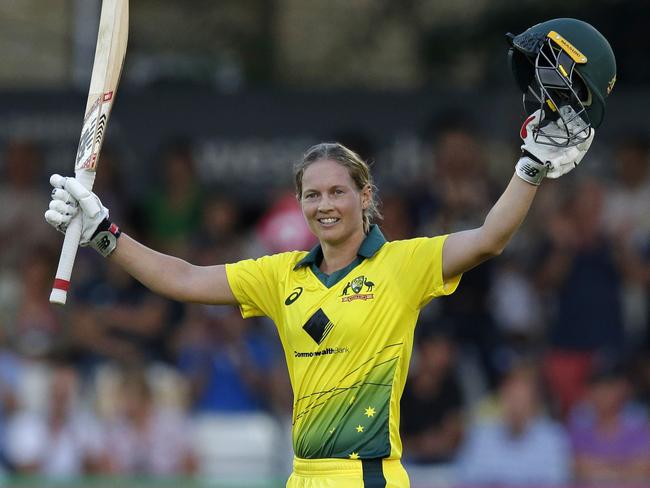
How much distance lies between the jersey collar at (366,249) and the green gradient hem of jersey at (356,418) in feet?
1.21

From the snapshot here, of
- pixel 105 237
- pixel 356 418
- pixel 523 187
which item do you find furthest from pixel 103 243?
pixel 523 187

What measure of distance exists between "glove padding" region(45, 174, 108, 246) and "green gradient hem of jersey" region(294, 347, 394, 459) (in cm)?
104

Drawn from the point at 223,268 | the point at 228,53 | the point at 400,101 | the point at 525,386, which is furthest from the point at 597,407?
the point at 228,53

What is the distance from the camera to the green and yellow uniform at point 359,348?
464 cm

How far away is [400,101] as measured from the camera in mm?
10680

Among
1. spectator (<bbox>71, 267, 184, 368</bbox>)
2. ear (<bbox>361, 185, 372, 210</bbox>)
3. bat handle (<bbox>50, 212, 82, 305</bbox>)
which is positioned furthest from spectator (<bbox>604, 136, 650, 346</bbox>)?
bat handle (<bbox>50, 212, 82, 305</bbox>)

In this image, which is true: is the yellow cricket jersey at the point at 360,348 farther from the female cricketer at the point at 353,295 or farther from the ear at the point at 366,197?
the ear at the point at 366,197

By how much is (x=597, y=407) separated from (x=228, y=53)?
7243 mm

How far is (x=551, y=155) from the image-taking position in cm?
450

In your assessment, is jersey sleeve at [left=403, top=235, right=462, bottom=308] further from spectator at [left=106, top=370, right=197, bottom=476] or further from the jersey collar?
spectator at [left=106, top=370, right=197, bottom=476]

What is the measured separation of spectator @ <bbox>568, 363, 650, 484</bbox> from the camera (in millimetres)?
9016

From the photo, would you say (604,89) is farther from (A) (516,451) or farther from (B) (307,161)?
(A) (516,451)

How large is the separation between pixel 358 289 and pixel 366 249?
0.17m

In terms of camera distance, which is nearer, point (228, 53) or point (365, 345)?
point (365, 345)
